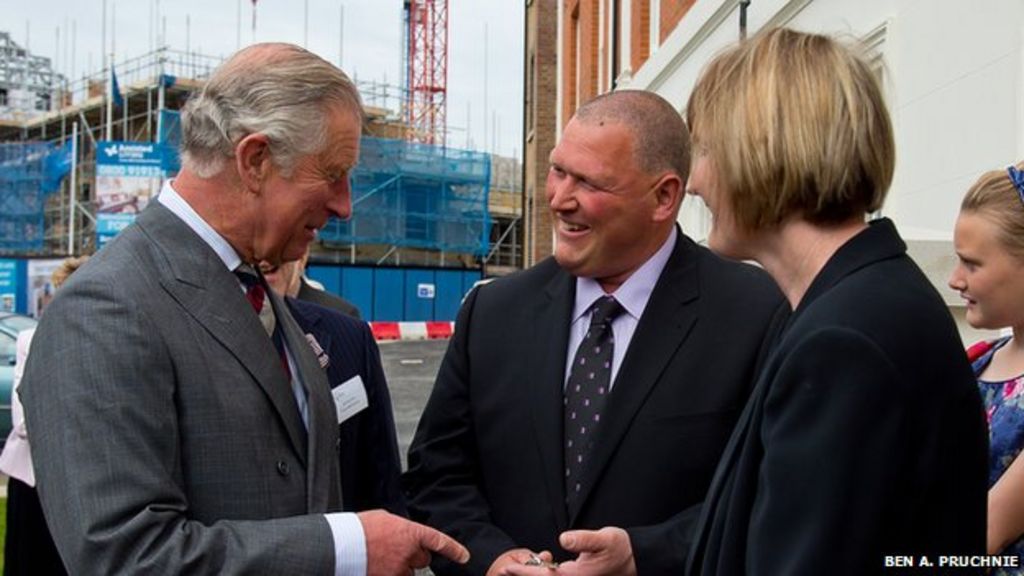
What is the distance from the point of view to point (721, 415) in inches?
94.8

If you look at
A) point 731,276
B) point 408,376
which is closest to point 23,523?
point 731,276

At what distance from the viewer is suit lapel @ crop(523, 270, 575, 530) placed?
97.5 inches

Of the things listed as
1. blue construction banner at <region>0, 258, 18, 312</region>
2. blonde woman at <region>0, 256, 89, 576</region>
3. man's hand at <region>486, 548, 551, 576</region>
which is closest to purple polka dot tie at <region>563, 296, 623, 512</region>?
man's hand at <region>486, 548, 551, 576</region>

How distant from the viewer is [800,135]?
60.2 inches

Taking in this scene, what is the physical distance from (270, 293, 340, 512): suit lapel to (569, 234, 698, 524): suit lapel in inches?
25.6

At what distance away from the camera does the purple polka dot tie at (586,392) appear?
8.07ft

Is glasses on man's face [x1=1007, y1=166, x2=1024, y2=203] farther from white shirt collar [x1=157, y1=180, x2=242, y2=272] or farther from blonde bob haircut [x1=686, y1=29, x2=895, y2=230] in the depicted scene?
white shirt collar [x1=157, y1=180, x2=242, y2=272]

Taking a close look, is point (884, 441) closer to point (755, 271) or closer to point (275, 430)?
point (275, 430)

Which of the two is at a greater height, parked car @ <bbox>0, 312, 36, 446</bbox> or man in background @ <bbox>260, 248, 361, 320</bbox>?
man in background @ <bbox>260, 248, 361, 320</bbox>

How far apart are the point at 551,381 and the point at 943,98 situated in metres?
4.44

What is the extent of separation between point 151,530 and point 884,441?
114 cm

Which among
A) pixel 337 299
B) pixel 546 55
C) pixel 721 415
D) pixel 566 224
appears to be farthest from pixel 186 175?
pixel 546 55

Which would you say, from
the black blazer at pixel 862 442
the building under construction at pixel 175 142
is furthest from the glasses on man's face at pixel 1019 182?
the building under construction at pixel 175 142

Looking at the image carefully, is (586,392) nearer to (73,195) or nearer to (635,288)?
(635,288)
